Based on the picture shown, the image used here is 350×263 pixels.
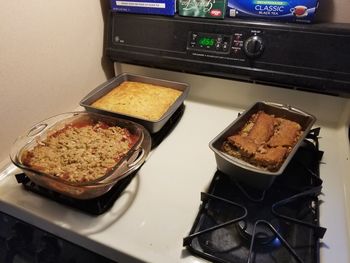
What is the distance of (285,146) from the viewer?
0.62 meters

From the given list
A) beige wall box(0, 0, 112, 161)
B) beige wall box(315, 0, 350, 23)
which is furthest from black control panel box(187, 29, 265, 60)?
beige wall box(0, 0, 112, 161)

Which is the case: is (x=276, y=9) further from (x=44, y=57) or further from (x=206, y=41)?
(x=44, y=57)

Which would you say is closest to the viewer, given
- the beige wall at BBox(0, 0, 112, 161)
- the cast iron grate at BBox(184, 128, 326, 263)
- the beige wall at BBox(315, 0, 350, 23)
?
the cast iron grate at BBox(184, 128, 326, 263)

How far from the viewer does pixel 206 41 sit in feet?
2.73

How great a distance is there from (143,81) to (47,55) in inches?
12.2

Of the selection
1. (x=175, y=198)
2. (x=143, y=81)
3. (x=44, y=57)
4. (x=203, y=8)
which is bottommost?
(x=175, y=198)

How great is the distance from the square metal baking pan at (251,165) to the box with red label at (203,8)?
0.30m

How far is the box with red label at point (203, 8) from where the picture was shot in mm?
800

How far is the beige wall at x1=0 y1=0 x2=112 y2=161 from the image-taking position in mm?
678

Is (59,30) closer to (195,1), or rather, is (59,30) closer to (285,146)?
(195,1)

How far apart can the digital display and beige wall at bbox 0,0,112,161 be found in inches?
14.2

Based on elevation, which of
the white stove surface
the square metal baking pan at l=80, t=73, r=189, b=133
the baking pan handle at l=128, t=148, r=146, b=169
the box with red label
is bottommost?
the white stove surface

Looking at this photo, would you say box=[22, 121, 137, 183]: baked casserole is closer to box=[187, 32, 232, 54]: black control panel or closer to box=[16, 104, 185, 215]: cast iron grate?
box=[16, 104, 185, 215]: cast iron grate

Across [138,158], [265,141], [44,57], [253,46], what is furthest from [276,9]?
[44,57]
